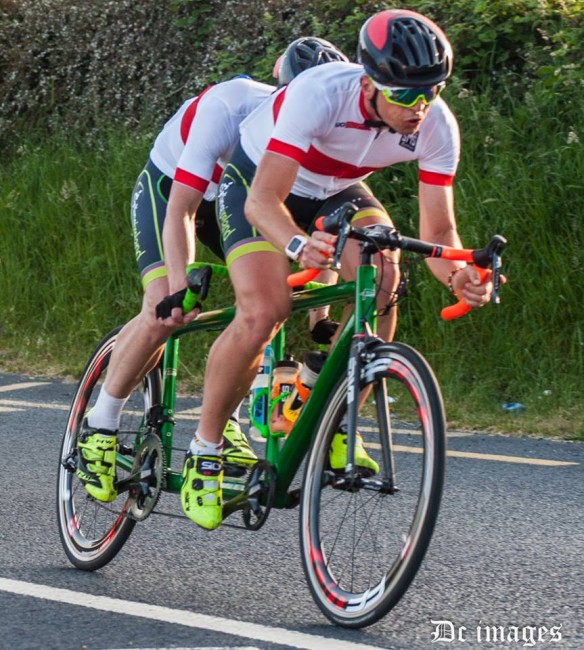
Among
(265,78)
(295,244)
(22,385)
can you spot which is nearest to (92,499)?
(295,244)

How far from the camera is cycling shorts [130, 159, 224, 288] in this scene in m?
5.21

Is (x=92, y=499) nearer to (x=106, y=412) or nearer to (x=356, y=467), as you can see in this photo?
(x=106, y=412)

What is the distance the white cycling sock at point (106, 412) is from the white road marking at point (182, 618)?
726mm

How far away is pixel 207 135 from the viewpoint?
199 inches

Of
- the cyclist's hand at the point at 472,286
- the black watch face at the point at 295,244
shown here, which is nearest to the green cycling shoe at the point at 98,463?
the black watch face at the point at 295,244

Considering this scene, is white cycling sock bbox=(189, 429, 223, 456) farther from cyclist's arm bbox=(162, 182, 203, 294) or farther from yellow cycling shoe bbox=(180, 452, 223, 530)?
cyclist's arm bbox=(162, 182, 203, 294)

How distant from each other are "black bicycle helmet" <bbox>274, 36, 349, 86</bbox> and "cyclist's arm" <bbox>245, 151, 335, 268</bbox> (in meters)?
1.17

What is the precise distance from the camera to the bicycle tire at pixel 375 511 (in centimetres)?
392

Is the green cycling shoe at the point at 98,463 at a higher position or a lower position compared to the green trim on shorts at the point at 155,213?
lower

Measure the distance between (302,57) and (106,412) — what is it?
5.26 feet

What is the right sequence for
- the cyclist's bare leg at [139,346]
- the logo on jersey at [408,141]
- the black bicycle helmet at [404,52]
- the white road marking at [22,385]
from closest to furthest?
the black bicycle helmet at [404,52], the logo on jersey at [408,141], the cyclist's bare leg at [139,346], the white road marking at [22,385]

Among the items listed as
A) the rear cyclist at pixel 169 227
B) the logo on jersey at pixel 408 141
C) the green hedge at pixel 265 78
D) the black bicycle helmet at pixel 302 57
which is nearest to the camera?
the logo on jersey at pixel 408 141

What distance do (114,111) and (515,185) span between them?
16.8 feet

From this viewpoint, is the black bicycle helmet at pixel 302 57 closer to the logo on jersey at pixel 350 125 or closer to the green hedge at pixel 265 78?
the logo on jersey at pixel 350 125
